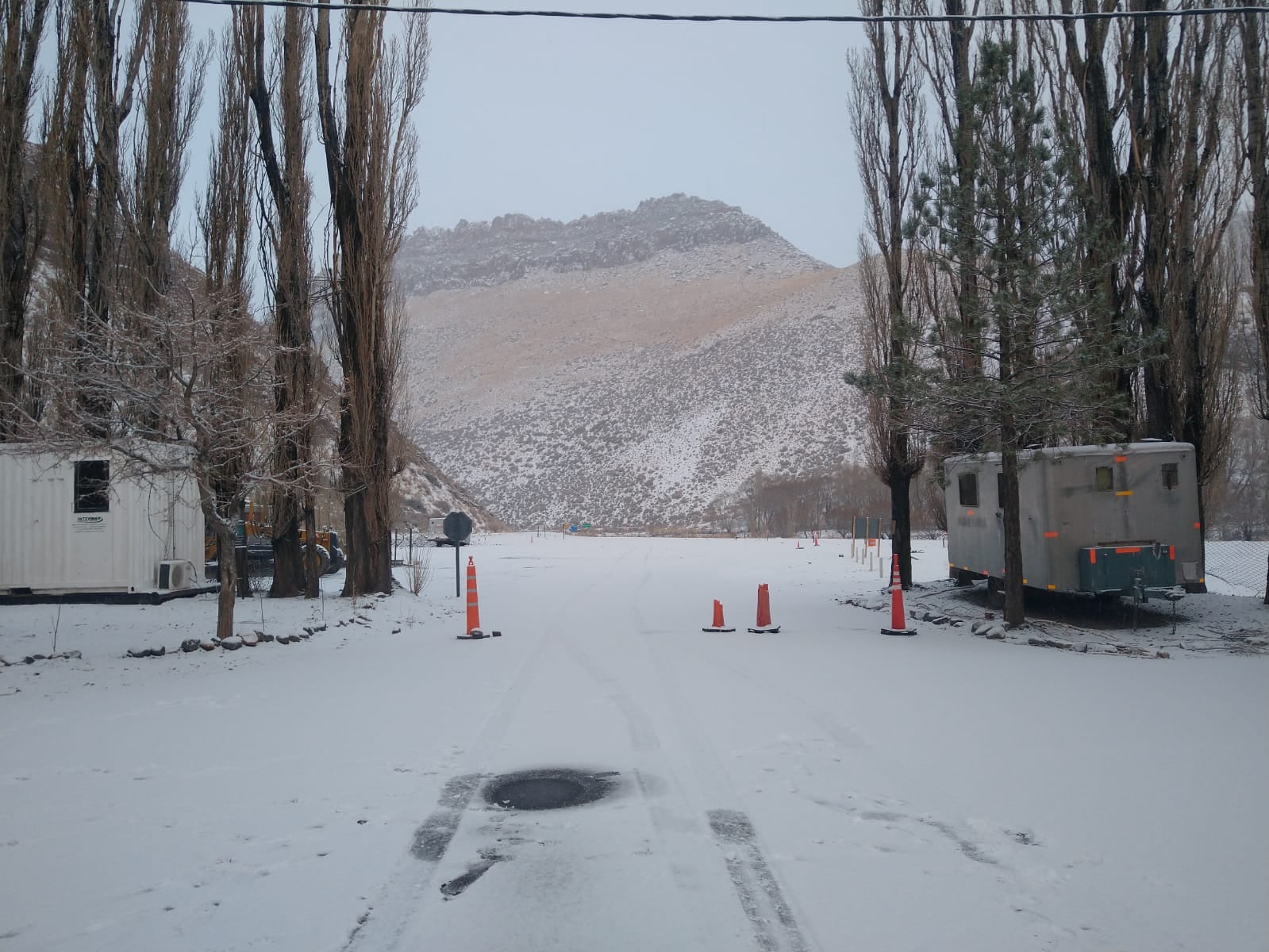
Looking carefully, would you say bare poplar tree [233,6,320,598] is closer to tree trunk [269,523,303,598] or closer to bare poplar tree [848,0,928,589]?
tree trunk [269,523,303,598]

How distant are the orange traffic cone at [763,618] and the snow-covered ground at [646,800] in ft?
4.80

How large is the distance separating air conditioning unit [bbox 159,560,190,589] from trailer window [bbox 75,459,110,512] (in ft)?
4.45

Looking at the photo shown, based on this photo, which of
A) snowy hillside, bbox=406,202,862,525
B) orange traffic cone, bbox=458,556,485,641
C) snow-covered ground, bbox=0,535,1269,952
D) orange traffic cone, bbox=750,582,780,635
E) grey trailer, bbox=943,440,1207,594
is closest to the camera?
snow-covered ground, bbox=0,535,1269,952

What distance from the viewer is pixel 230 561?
1174 centimetres

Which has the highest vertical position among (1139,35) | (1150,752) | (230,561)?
(1139,35)

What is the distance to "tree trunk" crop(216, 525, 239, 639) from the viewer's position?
38.1 ft

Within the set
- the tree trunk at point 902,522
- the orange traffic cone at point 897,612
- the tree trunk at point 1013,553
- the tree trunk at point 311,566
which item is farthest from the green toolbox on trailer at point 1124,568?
the tree trunk at point 311,566

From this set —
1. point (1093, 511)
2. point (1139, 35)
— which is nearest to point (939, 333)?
point (1093, 511)

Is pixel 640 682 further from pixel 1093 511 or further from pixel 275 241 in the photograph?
pixel 275 241

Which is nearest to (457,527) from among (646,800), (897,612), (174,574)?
(174,574)

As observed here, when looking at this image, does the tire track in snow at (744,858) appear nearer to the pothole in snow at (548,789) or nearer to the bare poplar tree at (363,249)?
the pothole in snow at (548,789)

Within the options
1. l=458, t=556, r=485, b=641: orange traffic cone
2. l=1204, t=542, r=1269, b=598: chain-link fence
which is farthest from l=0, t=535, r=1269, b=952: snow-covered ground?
l=1204, t=542, r=1269, b=598: chain-link fence

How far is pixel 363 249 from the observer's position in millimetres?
17938

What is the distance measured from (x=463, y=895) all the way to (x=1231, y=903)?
324cm
